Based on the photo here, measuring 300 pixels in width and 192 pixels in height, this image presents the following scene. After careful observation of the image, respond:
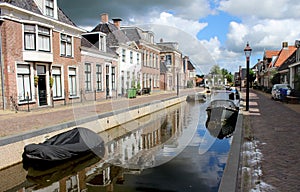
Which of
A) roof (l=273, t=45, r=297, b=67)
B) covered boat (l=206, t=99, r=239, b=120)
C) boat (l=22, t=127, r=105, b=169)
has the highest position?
Answer: roof (l=273, t=45, r=297, b=67)

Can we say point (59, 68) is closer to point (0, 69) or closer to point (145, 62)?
point (0, 69)

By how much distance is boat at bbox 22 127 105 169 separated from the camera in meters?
7.05

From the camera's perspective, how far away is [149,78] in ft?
124

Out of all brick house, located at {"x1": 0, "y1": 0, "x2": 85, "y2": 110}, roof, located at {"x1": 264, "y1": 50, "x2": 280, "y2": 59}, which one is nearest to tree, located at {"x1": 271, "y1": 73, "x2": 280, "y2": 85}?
roof, located at {"x1": 264, "y1": 50, "x2": 280, "y2": 59}

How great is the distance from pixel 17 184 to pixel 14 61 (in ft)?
34.9

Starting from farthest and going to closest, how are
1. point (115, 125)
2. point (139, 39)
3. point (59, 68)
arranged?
1. point (139, 39)
2. point (59, 68)
3. point (115, 125)

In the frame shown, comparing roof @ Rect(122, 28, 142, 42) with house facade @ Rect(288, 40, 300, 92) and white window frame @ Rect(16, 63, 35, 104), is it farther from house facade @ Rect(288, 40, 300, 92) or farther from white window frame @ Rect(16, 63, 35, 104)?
white window frame @ Rect(16, 63, 35, 104)

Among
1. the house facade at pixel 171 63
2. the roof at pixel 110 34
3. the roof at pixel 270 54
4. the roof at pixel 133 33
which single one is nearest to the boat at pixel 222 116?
the roof at pixel 110 34

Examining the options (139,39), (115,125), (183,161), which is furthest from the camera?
(139,39)

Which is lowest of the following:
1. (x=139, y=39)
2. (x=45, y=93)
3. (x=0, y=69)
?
(x=45, y=93)

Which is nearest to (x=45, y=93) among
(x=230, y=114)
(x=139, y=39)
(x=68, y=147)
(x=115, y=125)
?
(x=115, y=125)

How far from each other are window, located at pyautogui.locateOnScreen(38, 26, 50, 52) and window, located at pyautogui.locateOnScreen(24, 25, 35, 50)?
446 mm

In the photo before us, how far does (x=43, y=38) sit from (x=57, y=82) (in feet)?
11.0

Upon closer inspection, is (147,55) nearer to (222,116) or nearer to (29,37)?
(29,37)
